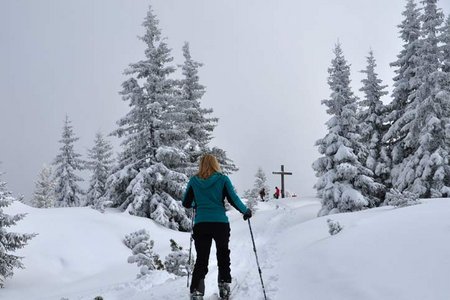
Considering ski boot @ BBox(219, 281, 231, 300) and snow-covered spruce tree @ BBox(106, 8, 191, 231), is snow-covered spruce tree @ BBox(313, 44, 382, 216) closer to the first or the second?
snow-covered spruce tree @ BBox(106, 8, 191, 231)

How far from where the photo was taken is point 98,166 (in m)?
42.6

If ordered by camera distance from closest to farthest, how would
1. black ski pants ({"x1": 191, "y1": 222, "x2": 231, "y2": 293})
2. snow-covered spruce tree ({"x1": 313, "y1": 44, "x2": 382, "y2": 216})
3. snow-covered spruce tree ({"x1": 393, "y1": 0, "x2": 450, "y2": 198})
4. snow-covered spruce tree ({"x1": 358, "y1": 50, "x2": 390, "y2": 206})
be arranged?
1. black ski pants ({"x1": 191, "y1": 222, "x2": 231, "y2": 293})
2. snow-covered spruce tree ({"x1": 393, "y1": 0, "x2": 450, "y2": 198})
3. snow-covered spruce tree ({"x1": 313, "y1": 44, "x2": 382, "y2": 216})
4. snow-covered spruce tree ({"x1": 358, "y1": 50, "x2": 390, "y2": 206})

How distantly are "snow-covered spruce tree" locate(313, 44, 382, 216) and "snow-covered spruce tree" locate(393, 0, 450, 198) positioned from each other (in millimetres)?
2418

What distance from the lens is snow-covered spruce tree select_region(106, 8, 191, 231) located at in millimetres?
22484

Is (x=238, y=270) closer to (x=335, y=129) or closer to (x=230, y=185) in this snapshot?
(x=230, y=185)

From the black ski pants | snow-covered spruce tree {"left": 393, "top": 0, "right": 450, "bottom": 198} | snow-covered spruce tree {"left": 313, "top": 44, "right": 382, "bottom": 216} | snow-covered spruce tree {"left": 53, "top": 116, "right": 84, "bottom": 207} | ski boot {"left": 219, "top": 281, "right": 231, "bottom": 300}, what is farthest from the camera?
snow-covered spruce tree {"left": 53, "top": 116, "right": 84, "bottom": 207}

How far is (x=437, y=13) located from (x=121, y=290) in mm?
25241

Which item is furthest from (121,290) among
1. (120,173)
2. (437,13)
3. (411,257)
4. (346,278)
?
(437,13)

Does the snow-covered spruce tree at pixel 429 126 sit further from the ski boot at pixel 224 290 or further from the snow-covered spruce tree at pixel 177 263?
the ski boot at pixel 224 290

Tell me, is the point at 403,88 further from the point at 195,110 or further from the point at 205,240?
the point at 205,240

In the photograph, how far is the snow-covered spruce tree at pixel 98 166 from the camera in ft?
135

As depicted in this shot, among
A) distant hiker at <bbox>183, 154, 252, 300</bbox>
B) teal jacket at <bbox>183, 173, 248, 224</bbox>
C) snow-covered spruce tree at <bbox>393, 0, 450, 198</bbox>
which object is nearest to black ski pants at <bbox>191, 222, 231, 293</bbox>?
distant hiker at <bbox>183, 154, 252, 300</bbox>

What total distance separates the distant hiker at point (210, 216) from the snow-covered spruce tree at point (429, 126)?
19.2 metres

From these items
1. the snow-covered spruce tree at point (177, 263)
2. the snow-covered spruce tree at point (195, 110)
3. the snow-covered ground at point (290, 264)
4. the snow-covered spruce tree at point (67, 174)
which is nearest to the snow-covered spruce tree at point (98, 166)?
the snow-covered spruce tree at point (67, 174)
